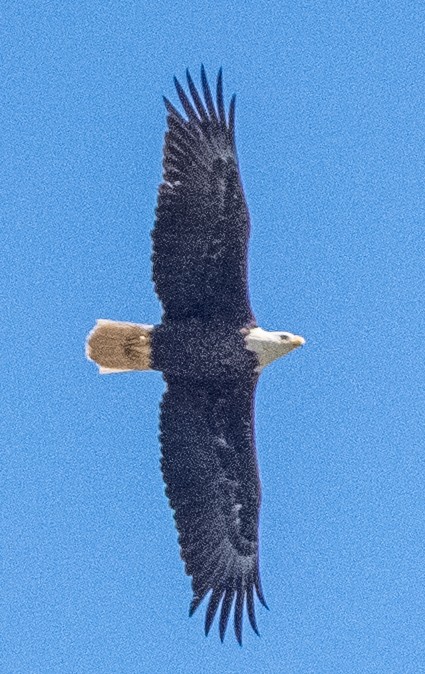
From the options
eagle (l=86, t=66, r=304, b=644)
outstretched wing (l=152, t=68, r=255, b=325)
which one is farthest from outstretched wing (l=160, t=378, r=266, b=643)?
outstretched wing (l=152, t=68, r=255, b=325)

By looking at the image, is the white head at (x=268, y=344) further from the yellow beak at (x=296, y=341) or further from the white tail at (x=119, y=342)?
the white tail at (x=119, y=342)

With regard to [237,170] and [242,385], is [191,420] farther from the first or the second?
[237,170]

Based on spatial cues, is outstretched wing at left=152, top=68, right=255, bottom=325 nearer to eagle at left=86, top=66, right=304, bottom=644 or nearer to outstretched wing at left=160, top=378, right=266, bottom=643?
eagle at left=86, top=66, right=304, bottom=644

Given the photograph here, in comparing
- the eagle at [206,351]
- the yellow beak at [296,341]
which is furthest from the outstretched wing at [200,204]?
the yellow beak at [296,341]

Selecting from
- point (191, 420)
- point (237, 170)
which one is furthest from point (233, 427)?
point (237, 170)

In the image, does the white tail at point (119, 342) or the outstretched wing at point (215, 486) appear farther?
the outstretched wing at point (215, 486)

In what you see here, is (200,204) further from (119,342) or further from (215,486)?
(215,486)
